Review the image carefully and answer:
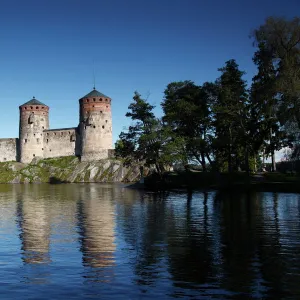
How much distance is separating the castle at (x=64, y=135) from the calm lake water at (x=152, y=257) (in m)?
76.5

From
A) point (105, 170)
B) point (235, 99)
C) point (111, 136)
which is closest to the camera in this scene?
point (235, 99)

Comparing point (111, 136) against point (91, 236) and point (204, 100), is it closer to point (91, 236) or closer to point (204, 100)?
point (204, 100)

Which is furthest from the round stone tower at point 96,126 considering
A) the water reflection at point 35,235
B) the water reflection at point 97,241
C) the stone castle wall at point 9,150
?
the water reflection at point 97,241

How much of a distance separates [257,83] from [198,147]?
36.2 ft

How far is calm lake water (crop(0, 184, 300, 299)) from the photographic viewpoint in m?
8.88

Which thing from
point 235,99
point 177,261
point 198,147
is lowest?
point 177,261

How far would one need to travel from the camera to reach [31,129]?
104m

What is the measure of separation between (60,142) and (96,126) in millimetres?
13374

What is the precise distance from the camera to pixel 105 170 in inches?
3546

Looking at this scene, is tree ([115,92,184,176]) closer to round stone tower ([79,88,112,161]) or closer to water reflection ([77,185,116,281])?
water reflection ([77,185,116,281])

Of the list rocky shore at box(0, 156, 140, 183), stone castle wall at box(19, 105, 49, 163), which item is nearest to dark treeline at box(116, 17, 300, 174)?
rocky shore at box(0, 156, 140, 183)

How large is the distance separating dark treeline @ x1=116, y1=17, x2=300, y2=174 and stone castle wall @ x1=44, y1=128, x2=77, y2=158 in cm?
4822

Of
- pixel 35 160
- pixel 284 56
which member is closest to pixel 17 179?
pixel 35 160

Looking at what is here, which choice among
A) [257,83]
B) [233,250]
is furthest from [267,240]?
[257,83]
